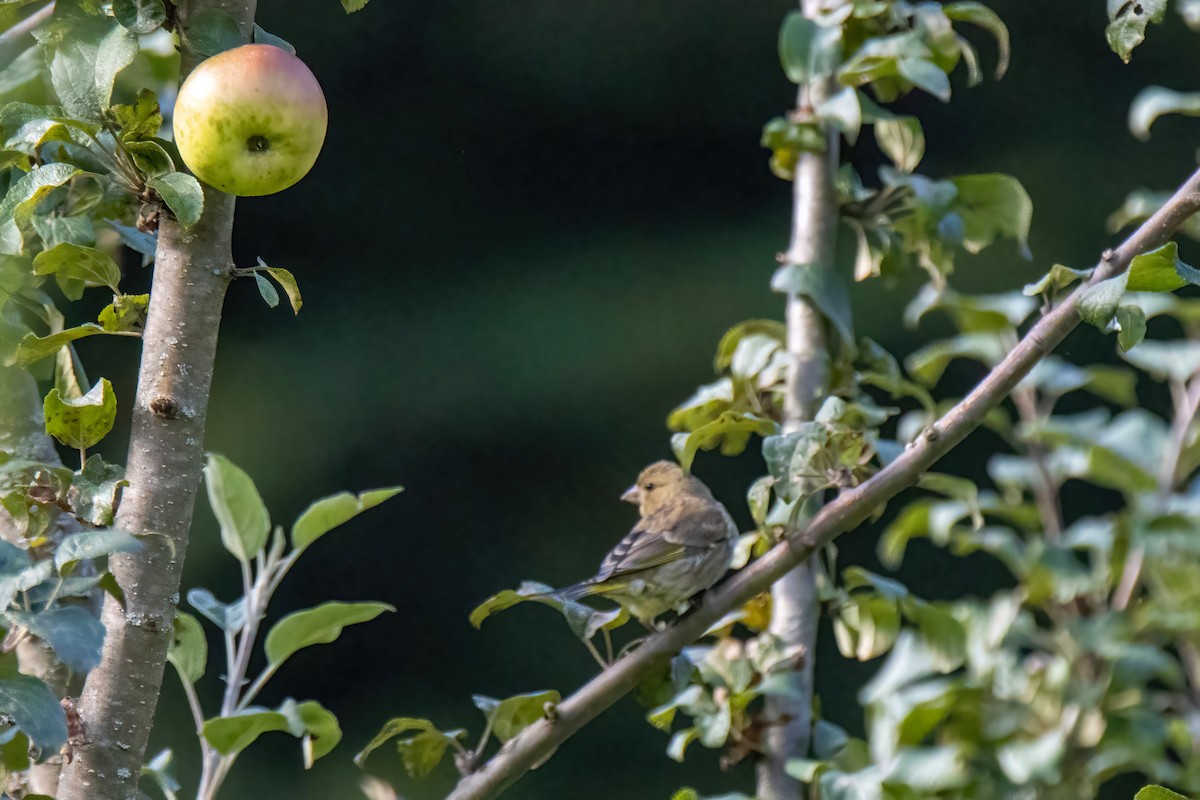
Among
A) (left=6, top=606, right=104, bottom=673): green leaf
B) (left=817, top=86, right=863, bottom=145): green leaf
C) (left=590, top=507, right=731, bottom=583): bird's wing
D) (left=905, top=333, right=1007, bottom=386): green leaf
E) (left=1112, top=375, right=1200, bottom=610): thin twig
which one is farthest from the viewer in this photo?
(left=1112, top=375, right=1200, bottom=610): thin twig

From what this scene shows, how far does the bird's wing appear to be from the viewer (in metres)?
1.29

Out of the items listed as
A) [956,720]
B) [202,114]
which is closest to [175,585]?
[202,114]

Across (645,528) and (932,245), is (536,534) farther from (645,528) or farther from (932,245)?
(932,245)

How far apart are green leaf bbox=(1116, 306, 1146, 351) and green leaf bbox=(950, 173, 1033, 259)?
1.29 feet

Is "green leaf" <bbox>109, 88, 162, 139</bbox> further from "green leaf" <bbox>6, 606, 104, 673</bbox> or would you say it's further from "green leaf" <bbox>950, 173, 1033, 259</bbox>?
"green leaf" <bbox>950, 173, 1033, 259</bbox>

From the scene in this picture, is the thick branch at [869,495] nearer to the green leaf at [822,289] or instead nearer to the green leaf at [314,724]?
the green leaf at [314,724]

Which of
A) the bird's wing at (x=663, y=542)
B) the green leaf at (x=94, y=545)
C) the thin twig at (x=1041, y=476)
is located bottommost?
the thin twig at (x=1041, y=476)

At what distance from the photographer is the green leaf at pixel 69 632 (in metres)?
0.64

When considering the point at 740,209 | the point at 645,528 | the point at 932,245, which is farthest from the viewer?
the point at 740,209

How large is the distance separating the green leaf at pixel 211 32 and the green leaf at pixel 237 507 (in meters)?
0.37

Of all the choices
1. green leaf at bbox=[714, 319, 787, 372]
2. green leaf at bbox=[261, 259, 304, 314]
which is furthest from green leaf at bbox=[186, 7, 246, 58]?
green leaf at bbox=[714, 319, 787, 372]

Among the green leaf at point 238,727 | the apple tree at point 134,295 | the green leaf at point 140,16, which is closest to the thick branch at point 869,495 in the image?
the green leaf at point 238,727

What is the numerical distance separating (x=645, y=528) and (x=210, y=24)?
859 mm

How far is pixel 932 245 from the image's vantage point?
3.91ft
